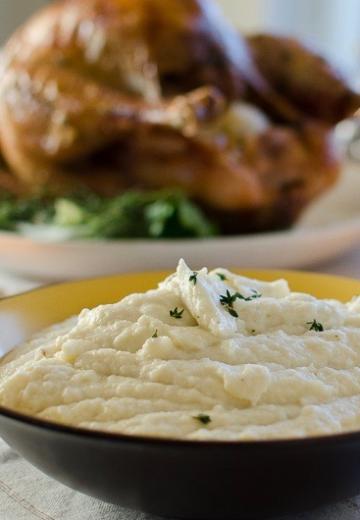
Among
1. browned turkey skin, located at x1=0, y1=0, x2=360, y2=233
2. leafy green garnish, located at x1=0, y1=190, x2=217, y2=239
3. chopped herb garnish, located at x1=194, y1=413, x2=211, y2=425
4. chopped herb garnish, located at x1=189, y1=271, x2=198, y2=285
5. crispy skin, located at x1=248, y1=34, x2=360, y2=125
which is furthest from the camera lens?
crispy skin, located at x1=248, y1=34, x2=360, y2=125

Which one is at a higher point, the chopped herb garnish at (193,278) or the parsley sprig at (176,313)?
the chopped herb garnish at (193,278)

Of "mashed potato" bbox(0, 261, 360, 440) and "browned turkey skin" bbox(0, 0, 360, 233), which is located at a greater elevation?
"browned turkey skin" bbox(0, 0, 360, 233)

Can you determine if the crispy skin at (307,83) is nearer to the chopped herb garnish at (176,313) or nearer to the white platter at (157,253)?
the white platter at (157,253)

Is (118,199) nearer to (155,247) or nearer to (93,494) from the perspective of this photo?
(155,247)

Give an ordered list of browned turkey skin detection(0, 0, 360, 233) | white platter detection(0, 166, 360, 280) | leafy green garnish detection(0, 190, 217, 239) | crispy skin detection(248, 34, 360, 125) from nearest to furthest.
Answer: white platter detection(0, 166, 360, 280) → leafy green garnish detection(0, 190, 217, 239) → browned turkey skin detection(0, 0, 360, 233) → crispy skin detection(248, 34, 360, 125)

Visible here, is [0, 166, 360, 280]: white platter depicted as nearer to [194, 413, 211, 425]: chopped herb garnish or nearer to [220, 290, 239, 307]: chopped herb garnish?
[220, 290, 239, 307]: chopped herb garnish

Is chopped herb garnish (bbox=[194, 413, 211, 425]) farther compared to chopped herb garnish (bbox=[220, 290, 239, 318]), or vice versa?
chopped herb garnish (bbox=[220, 290, 239, 318])

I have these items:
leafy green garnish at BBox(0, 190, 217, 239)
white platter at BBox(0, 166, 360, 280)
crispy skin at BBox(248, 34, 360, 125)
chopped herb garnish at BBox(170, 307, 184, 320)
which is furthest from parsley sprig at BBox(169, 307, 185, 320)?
crispy skin at BBox(248, 34, 360, 125)

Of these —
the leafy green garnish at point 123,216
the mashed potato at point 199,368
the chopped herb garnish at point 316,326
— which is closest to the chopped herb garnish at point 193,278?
the mashed potato at point 199,368
